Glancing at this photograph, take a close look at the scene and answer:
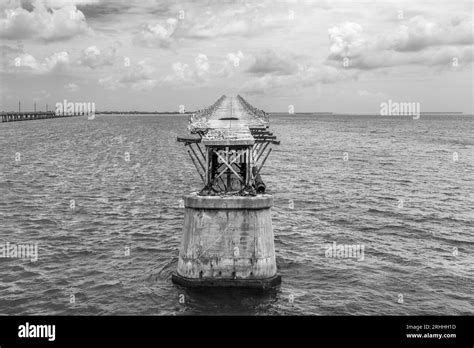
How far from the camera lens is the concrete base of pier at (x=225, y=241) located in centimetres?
2489

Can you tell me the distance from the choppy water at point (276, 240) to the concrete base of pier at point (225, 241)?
2.40 feet

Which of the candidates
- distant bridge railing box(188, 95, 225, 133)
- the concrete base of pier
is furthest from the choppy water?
distant bridge railing box(188, 95, 225, 133)

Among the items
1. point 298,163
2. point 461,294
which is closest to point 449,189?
point 298,163

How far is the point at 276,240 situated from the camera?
35.5m

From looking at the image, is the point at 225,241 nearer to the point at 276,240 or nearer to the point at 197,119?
the point at 276,240

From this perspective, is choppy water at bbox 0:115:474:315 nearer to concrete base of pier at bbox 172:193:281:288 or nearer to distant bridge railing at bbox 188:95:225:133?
concrete base of pier at bbox 172:193:281:288

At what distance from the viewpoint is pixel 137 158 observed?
8444 cm

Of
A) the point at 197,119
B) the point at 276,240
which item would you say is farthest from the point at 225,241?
the point at 197,119

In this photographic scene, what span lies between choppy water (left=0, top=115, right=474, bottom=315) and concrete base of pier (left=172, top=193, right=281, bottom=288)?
0.73 metres

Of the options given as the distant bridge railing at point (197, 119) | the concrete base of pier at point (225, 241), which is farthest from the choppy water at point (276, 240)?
the distant bridge railing at point (197, 119)

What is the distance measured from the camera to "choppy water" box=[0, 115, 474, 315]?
24969 millimetres

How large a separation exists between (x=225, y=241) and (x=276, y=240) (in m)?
11.2
